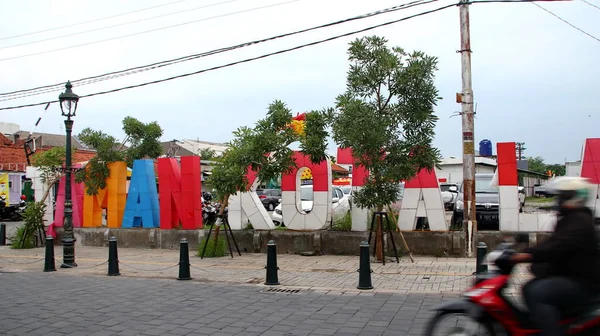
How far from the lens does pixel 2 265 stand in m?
13.8

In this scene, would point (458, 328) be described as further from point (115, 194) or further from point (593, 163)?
point (115, 194)

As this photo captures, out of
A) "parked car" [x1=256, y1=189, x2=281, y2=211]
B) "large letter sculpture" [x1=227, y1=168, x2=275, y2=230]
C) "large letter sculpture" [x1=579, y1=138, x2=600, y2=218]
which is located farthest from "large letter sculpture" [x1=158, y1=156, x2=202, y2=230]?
"parked car" [x1=256, y1=189, x2=281, y2=211]

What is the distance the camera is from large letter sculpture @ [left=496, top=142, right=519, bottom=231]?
1276 centimetres

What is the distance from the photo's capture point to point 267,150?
13.3 m

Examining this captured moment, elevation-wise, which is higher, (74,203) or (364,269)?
(74,203)

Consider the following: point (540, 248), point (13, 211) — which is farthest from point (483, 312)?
point (13, 211)

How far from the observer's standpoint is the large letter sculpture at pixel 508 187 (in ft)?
41.9

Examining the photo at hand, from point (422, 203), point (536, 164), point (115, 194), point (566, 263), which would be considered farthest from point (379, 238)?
point (536, 164)

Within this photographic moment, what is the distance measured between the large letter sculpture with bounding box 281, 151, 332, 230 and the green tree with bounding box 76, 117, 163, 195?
17.8ft

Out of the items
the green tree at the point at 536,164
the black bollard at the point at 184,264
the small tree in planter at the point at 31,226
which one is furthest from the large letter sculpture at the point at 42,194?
the green tree at the point at 536,164

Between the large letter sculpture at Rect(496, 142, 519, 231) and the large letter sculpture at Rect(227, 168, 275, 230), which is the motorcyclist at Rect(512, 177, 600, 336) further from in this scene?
the large letter sculpture at Rect(227, 168, 275, 230)

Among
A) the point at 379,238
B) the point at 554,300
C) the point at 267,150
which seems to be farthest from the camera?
the point at 267,150

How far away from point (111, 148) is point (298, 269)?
8.74 m

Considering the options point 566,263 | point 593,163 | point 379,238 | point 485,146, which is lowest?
point 379,238
